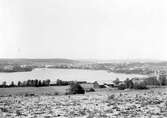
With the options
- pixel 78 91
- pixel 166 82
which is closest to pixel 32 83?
pixel 78 91

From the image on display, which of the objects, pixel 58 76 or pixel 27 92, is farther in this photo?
pixel 58 76

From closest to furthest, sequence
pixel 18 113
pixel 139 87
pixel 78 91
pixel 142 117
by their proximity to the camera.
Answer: pixel 142 117, pixel 18 113, pixel 78 91, pixel 139 87

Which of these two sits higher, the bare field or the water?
the bare field

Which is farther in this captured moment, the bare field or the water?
the water

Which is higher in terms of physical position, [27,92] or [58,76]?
[27,92]

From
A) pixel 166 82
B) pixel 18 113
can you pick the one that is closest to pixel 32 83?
pixel 166 82

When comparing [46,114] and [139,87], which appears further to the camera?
[139,87]

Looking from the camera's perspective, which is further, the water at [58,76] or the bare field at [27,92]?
the water at [58,76]

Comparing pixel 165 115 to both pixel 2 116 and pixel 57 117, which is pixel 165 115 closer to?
pixel 57 117

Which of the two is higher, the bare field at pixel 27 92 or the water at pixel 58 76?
the bare field at pixel 27 92

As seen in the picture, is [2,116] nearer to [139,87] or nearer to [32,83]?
[139,87]

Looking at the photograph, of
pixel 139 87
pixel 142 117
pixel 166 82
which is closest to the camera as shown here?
pixel 142 117
